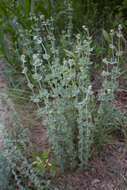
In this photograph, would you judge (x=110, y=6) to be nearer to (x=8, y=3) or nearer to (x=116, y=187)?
(x=8, y=3)

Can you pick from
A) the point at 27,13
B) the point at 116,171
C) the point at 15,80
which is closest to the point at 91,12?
the point at 27,13

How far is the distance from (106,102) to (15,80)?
1332 mm

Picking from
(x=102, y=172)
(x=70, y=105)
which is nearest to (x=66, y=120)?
(x=70, y=105)

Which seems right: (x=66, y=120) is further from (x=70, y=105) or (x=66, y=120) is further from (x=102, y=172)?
(x=102, y=172)

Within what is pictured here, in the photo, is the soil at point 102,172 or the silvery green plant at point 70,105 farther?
the soil at point 102,172

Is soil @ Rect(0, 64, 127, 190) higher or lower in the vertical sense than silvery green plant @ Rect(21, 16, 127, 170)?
lower

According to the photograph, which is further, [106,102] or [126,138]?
[126,138]

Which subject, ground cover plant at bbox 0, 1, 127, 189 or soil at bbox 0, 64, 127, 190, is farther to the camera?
soil at bbox 0, 64, 127, 190

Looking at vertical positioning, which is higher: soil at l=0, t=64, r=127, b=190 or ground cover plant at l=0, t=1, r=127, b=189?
ground cover plant at l=0, t=1, r=127, b=189

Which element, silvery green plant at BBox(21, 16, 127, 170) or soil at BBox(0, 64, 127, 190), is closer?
silvery green plant at BBox(21, 16, 127, 170)

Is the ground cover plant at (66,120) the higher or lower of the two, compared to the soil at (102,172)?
higher

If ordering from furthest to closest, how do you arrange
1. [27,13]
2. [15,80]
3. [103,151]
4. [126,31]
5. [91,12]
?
[91,12]
[126,31]
[15,80]
[27,13]
[103,151]

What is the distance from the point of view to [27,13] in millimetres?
2230

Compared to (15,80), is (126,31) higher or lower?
higher
